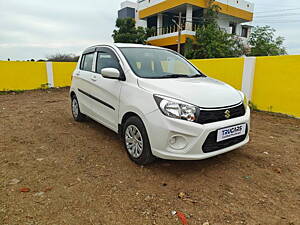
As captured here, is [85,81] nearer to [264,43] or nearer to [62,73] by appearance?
[62,73]

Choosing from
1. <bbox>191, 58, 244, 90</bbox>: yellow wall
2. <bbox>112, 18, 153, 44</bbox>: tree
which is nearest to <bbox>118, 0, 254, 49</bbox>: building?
<bbox>112, 18, 153, 44</bbox>: tree

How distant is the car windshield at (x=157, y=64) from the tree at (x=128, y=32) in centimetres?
1681

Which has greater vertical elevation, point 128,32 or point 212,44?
point 128,32

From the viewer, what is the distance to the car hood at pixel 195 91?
2402mm

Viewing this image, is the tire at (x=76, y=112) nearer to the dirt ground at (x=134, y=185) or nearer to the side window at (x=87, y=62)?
the side window at (x=87, y=62)

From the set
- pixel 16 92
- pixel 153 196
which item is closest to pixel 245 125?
pixel 153 196

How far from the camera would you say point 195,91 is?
2541mm

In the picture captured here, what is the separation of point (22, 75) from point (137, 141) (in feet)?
30.8

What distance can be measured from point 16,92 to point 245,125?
1017 cm

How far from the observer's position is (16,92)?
9.52m

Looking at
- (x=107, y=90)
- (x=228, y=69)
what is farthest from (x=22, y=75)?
(x=228, y=69)

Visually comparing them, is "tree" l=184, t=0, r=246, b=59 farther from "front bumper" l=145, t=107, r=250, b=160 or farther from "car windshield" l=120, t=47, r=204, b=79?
"front bumper" l=145, t=107, r=250, b=160

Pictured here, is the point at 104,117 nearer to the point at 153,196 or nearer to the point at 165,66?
the point at 165,66

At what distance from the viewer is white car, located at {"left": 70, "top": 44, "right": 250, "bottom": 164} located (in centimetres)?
232
